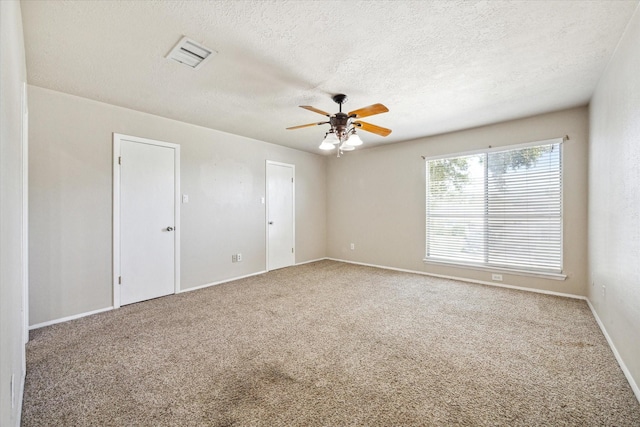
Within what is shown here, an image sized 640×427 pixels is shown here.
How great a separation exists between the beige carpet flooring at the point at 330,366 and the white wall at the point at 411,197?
87 cm

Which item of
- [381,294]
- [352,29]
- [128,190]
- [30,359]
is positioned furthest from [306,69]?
[30,359]

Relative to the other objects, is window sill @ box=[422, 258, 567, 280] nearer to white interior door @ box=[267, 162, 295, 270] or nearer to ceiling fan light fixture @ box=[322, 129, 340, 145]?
white interior door @ box=[267, 162, 295, 270]

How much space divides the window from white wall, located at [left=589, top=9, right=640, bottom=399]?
0.69 metres

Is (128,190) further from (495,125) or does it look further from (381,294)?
(495,125)

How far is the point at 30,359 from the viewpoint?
2.17 meters

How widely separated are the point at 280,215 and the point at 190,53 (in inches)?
136

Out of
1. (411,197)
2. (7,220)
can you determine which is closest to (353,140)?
(411,197)

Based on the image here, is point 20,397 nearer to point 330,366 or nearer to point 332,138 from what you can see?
point 330,366

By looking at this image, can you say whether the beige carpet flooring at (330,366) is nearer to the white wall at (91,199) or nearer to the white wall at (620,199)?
the white wall at (620,199)

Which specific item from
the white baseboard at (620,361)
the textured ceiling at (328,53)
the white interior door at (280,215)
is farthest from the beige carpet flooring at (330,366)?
the textured ceiling at (328,53)

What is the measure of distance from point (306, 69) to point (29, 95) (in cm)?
290

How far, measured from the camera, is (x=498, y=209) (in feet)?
13.3

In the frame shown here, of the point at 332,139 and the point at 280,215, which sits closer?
the point at 332,139

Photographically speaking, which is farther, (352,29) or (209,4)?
(352,29)
